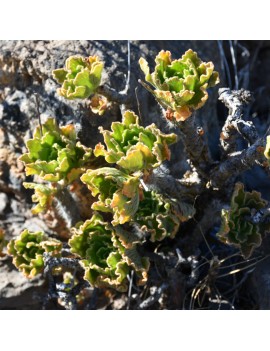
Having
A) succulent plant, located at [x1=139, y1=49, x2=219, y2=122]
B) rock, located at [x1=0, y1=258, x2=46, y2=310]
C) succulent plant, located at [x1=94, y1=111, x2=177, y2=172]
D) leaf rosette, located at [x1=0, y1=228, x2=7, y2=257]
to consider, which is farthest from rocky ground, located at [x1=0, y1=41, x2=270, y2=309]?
succulent plant, located at [x1=139, y1=49, x2=219, y2=122]

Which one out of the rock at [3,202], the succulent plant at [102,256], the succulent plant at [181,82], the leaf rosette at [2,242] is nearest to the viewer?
the succulent plant at [181,82]

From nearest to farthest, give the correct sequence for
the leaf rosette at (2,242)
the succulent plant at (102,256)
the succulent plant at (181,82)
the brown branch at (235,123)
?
the succulent plant at (181,82)
the brown branch at (235,123)
the succulent plant at (102,256)
the leaf rosette at (2,242)

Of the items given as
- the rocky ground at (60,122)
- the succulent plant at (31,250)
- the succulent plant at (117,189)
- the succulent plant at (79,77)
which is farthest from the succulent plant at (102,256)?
the succulent plant at (79,77)

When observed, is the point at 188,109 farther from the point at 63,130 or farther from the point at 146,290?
the point at 146,290

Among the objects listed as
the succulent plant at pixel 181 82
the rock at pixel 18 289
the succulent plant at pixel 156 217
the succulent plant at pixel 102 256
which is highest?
the succulent plant at pixel 181 82

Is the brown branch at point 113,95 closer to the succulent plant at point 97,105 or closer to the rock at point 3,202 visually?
the succulent plant at point 97,105

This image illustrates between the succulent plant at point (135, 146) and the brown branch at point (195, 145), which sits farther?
the brown branch at point (195, 145)

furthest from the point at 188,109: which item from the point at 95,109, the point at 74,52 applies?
the point at 74,52

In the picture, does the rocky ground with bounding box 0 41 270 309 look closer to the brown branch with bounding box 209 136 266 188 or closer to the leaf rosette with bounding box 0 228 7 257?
the leaf rosette with bounding box 0 228 7 257
